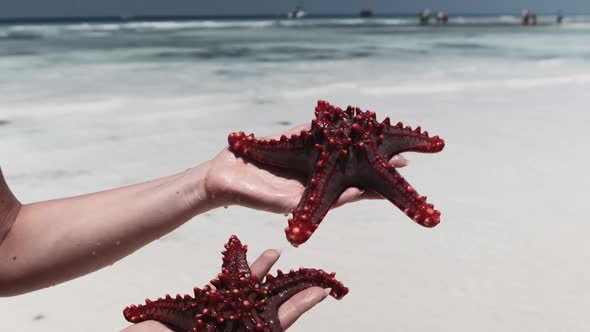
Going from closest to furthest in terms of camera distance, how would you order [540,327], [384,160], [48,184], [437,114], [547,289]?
[384,160] → [540,327] → [547,289] → [48,184] → [437,114]

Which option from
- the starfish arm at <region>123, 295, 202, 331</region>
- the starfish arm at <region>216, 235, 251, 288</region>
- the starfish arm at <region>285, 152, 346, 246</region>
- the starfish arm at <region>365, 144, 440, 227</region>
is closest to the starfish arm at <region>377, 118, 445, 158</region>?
the starfish arm at <region>365, 144, 440, 227</region>

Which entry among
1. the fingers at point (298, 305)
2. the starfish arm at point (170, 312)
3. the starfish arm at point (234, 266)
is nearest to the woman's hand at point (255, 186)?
the starfish arm at point (234, 266)

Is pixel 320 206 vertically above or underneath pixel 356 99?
above

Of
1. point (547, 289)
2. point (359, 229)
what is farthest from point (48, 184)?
point (547, 289)

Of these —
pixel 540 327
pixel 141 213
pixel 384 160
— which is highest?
pixel 384 160

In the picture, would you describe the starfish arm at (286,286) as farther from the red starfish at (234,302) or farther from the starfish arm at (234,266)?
the starfish arm at (234,266)

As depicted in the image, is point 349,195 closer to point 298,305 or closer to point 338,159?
point 338,159

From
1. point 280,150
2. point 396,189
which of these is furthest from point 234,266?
point 396,189

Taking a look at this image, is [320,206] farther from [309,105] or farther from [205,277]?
[309,105]
